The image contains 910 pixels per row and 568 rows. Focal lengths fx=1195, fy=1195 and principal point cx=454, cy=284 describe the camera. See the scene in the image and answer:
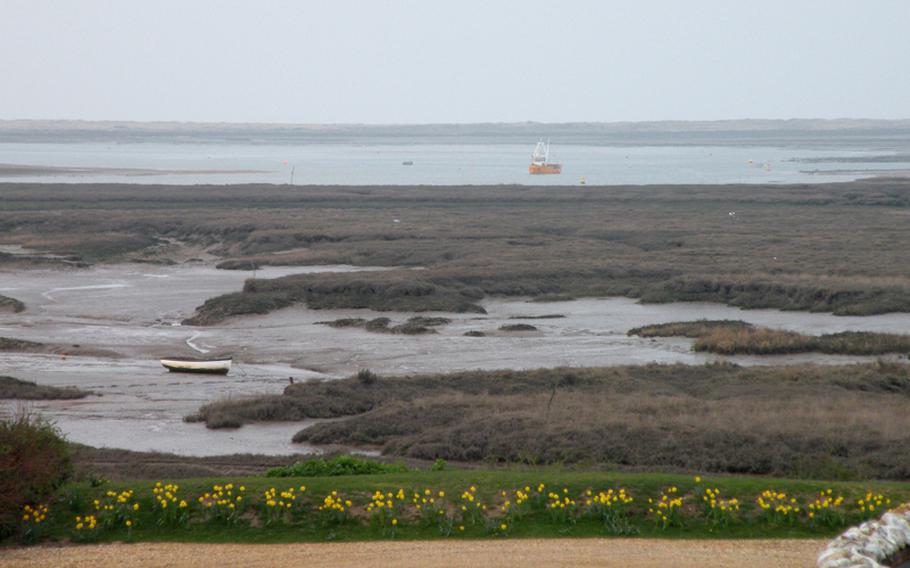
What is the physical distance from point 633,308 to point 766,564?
101 feet

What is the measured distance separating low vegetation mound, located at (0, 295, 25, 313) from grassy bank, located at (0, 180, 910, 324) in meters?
6.70

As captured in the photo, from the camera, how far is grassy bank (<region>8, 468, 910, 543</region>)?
1284 cm

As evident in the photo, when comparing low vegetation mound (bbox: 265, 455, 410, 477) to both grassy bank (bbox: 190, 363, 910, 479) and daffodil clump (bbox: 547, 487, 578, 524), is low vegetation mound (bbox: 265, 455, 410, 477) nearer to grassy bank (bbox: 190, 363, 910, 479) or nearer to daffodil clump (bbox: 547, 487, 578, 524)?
daffodil clump (bbox: 547, 487, 578, 524)

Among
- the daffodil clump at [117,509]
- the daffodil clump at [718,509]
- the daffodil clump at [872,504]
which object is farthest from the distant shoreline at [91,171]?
the daffodil clump at [872,504]

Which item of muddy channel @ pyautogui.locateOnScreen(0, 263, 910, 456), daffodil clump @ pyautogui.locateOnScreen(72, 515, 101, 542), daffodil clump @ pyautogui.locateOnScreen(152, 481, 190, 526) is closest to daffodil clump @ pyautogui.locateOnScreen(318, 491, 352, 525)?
daffodil clump @ pyautogui.locateOnScreen(152, 481, 190, 526)

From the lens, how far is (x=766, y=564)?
1173cm

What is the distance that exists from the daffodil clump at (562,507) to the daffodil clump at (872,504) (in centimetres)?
311

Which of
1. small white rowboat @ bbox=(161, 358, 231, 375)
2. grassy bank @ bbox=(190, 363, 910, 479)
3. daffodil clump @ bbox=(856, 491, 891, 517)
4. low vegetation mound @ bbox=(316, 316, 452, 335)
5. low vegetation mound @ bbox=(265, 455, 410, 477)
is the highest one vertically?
daffodil clump @ bbox=(856, 491, 891, 517)

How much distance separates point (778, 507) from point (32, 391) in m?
19.6

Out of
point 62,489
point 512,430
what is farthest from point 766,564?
point 512,430

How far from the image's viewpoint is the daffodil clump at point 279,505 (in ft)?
43.2

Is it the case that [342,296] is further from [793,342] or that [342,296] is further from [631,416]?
[631,416]

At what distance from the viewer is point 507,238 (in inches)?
2404

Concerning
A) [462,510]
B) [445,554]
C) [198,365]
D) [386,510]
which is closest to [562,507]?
[462,510]
